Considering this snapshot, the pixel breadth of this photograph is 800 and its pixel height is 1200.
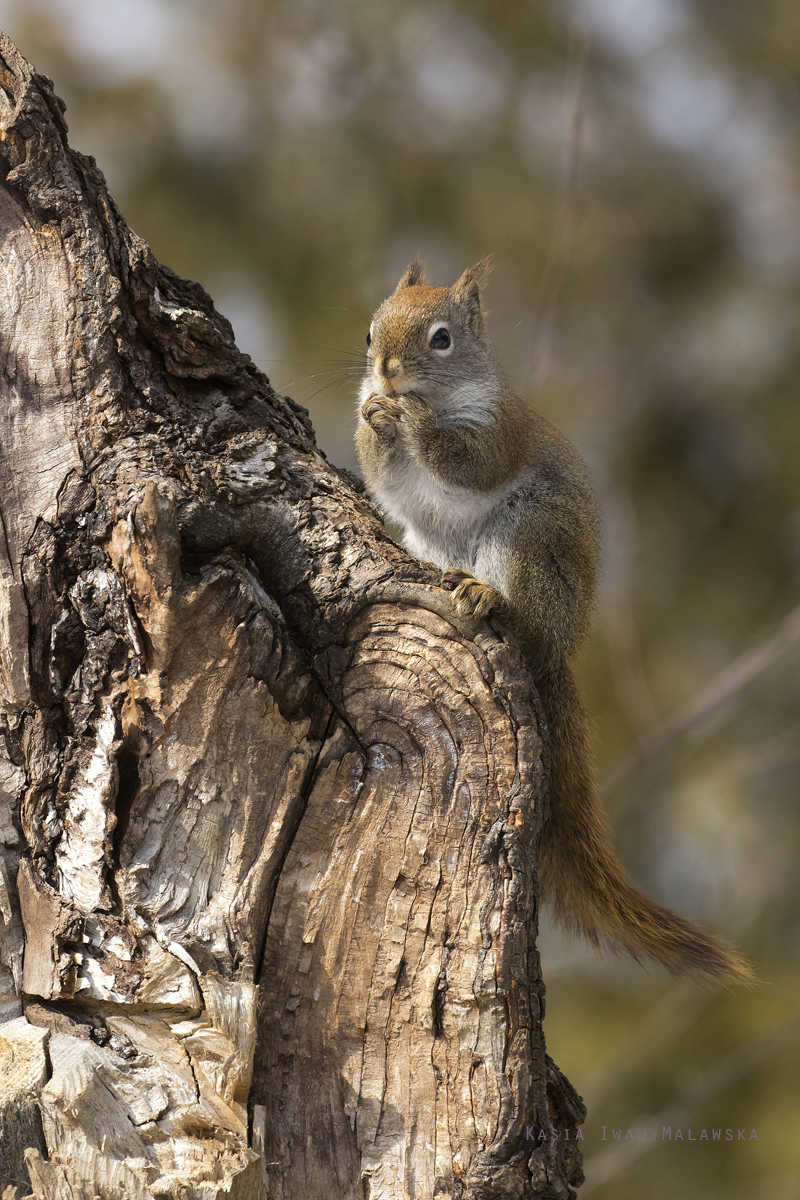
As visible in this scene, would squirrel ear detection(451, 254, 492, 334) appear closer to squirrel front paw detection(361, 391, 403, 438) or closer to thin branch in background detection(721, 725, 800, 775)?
squirrel front paw detection(361, 391, 403, 438)

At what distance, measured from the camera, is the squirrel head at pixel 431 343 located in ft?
7.41

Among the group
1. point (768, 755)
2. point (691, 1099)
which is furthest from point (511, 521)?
point (691, 1099)

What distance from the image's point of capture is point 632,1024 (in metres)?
4.41

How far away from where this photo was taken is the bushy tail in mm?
1662

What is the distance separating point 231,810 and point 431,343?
4.60 ft

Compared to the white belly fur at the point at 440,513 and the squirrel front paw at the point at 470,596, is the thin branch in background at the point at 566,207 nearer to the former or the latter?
the white belly fur at the point at 440,513

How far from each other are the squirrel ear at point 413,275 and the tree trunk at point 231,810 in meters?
1.24

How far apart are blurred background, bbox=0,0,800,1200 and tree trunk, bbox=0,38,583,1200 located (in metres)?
3.11

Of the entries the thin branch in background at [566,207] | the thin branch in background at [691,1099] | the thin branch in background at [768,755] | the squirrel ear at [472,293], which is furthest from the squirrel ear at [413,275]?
the thin branch in background at [691,1099]

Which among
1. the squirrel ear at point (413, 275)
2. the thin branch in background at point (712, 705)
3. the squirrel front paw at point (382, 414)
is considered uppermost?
the squirrel ear at point (413, 275)

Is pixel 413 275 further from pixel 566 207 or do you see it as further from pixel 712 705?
pixel 712 705

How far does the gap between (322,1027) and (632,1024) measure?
11.7 ft

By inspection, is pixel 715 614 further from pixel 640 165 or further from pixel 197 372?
pixel 197 372

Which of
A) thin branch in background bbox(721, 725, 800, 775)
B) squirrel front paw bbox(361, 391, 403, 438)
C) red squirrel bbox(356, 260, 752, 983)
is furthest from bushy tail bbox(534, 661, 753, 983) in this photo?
thin branch in background bbox(721, 725, 800, 775)
